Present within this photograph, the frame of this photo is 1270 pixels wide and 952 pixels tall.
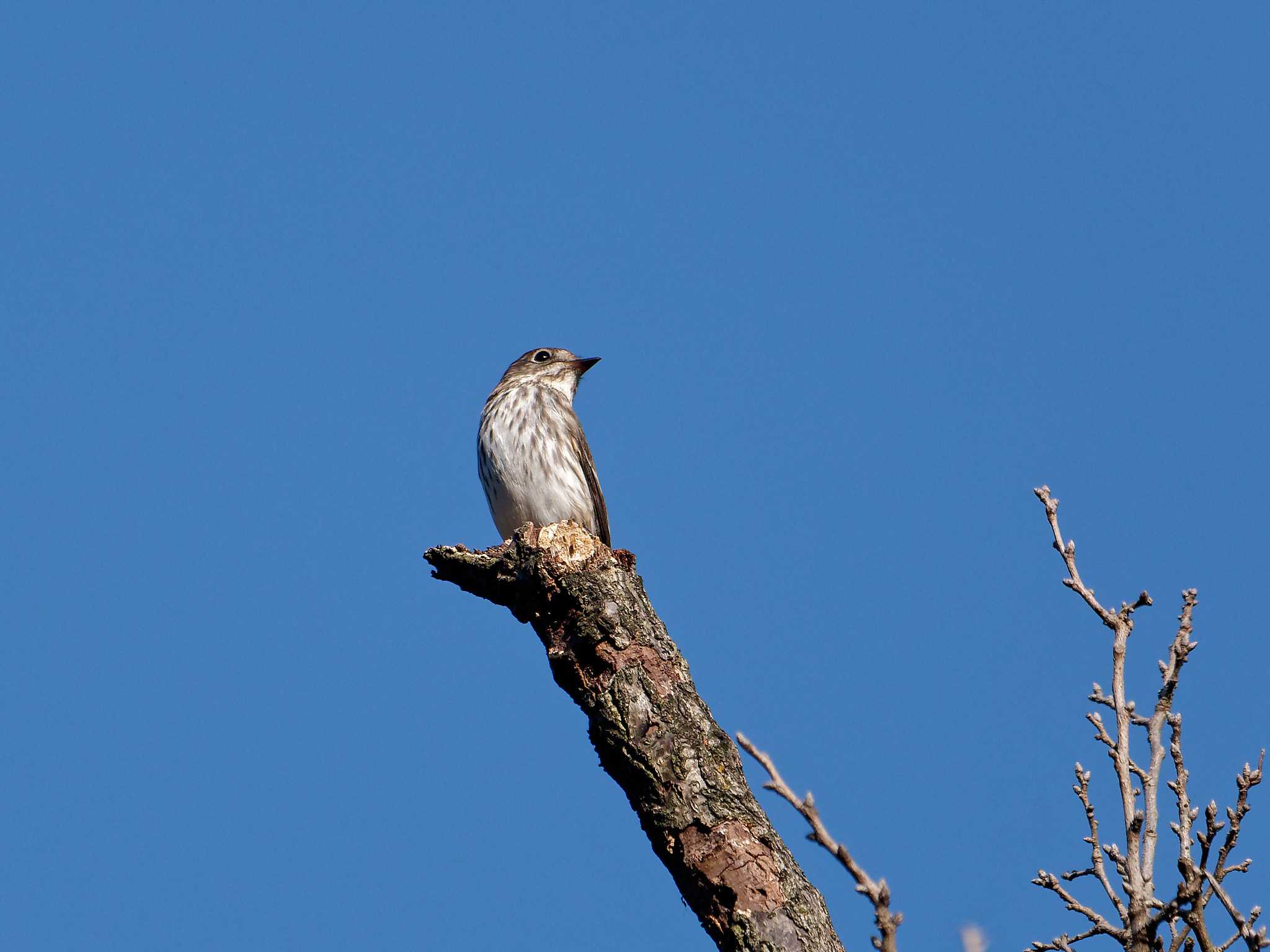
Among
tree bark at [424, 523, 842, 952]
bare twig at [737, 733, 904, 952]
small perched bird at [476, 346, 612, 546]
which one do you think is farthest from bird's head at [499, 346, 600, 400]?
bare twig at [737, 733, 904, 952]

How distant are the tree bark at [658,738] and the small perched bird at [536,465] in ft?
10.1

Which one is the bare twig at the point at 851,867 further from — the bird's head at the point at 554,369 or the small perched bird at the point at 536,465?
the bird's head at the point at 554,369

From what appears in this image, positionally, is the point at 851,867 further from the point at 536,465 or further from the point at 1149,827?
the point at 536,465

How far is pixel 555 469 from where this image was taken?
1020cm

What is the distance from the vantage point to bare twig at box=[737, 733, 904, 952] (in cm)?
300

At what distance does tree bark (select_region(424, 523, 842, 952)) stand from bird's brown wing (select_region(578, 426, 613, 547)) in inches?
133

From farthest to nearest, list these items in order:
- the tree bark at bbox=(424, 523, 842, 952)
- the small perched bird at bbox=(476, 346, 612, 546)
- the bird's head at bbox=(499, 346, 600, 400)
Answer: the bird's head at bbox=(499, 346, 600, 400)
the small perched bird at bbox=(476, 346, 612, 546)
the tree bark at bbox=(424, 523, 842, 952)

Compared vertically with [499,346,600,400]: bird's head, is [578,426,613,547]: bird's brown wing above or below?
below

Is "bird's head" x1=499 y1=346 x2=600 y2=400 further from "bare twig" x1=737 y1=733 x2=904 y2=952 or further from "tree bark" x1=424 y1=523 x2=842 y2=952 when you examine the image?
"bare twig" x1=737 y1=733 x2=904 y2=952

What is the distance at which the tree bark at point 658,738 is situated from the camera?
5.40 metres

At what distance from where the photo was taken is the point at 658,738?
589cm

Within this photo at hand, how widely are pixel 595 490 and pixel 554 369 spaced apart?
1.78 metres

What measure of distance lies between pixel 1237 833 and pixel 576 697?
2792 mm

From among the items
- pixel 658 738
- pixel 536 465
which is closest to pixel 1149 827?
pixel 658 738
